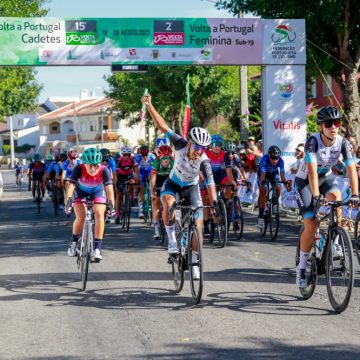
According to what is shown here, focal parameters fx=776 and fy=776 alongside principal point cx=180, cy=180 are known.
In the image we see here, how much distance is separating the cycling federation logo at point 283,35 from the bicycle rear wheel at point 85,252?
1293 centimetres

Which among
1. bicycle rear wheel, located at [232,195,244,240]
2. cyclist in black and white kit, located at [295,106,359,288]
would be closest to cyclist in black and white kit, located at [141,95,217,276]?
cyclist in black and white kit, located at [295,106,359,288]

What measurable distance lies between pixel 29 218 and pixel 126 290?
46.0 ft

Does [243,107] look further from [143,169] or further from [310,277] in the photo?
[310,277]

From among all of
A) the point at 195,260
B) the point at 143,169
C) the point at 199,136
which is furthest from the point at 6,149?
the point at 195,260

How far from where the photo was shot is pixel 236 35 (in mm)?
21203

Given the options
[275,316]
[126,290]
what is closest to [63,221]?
[126,290]

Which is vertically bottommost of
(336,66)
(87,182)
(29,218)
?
(29,218)

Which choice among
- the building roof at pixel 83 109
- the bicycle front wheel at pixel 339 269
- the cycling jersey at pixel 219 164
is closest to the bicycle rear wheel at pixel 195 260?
the bicycle front wheel at pixel 339 269

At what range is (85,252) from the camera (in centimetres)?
951

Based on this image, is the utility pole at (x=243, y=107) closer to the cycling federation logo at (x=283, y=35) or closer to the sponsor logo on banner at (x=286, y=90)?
the sponsor logo on banner at (x=286, y=90)

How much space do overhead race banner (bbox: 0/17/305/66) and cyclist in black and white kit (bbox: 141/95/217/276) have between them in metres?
11.5

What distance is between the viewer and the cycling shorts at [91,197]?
9.98 metres

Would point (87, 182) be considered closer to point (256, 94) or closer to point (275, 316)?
point (275, 316)

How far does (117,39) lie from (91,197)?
11.3 m
